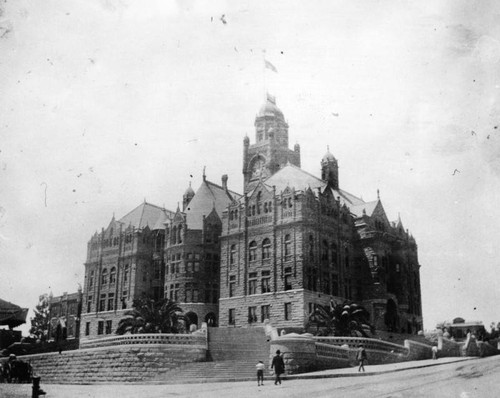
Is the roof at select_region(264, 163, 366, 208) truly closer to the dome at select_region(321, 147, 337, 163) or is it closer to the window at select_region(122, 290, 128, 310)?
the dome at select_region(321, 147, 337, 163)

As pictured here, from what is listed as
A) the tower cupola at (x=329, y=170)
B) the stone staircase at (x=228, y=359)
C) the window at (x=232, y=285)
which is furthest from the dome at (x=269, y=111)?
the stone staircase at (x=228, y=359)

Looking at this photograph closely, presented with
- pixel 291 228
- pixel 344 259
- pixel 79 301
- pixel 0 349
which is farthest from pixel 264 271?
pixel 79 301

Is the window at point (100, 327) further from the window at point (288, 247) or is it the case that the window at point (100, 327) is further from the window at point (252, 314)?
the window at point (288, 247)

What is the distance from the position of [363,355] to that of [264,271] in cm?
2386

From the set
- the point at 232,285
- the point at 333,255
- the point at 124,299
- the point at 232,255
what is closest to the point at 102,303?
the point at 124,299

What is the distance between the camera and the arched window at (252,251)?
187ft

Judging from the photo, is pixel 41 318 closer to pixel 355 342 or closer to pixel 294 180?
pixel 294 180

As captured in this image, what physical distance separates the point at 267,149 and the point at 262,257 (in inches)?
890

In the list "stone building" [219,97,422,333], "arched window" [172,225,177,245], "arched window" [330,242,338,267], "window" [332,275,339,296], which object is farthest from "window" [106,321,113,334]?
"arched window" [330,242,338,267]

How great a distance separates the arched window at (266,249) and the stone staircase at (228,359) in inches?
426

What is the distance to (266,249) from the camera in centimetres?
5638

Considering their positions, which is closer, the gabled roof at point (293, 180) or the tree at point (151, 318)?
the tree at point (151, 318)

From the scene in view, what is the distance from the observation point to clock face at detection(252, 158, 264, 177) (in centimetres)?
7550

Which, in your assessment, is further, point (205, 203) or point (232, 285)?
point (205, 203)
